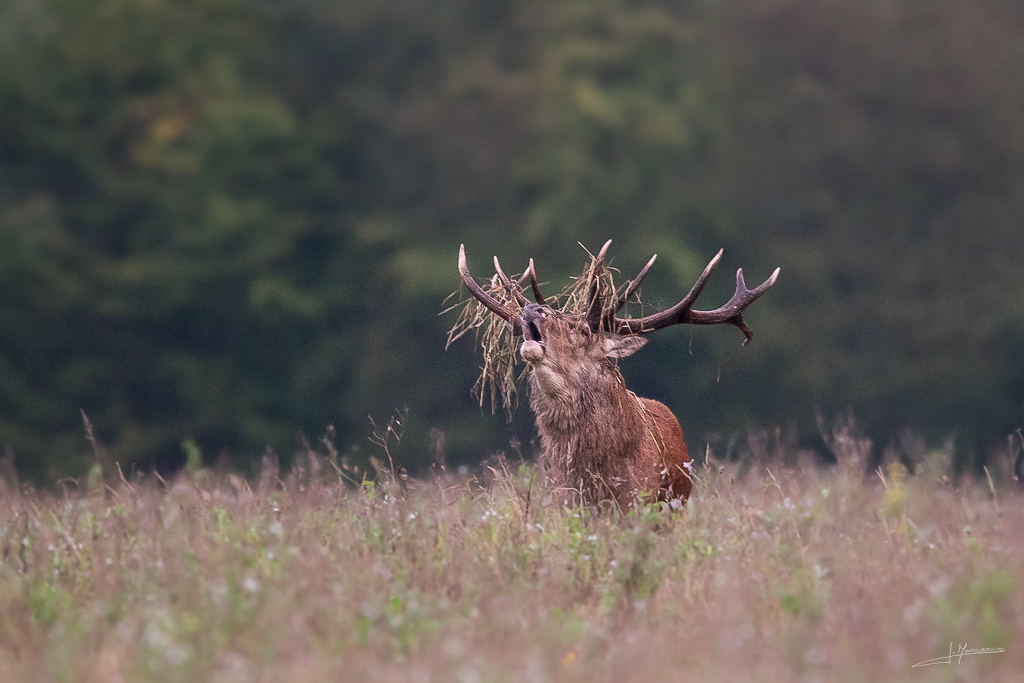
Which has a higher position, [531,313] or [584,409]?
[531,313]

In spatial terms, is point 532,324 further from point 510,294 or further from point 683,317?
point 683,317

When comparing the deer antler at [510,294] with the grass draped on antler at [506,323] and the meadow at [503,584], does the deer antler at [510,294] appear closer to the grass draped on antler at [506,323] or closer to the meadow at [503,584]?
the grass draped on antler at [506,323]

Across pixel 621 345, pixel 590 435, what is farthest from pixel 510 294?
pixel 590 435

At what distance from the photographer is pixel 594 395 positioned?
6309 mm

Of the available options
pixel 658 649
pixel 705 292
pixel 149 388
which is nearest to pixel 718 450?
pixel 705 292

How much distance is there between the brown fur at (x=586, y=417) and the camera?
6.21 m

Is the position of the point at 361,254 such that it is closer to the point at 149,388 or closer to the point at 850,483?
the point at 149,388

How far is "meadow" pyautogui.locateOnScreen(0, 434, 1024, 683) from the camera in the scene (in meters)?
3.80

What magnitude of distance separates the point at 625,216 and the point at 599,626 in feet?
48.4

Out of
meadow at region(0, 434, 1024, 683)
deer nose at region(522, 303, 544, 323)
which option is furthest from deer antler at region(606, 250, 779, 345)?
meadow at region(0, 434, 1024, 683)

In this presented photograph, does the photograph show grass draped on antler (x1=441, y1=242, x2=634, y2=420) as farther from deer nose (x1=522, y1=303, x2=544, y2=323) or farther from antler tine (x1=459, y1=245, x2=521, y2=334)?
deer nose (x1=522, y1=303, x2=544, y2=323)

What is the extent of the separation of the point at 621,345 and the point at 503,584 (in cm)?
201

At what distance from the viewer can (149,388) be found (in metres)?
17.5

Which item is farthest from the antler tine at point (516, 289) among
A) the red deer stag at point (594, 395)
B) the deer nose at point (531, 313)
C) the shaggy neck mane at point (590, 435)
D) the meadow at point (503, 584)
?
the meadow at point (503, 584)
